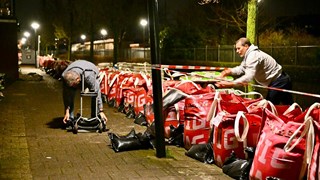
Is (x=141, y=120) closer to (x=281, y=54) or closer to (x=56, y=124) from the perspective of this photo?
(x=56, y=124)

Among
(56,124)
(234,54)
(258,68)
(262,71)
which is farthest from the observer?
(234,54)

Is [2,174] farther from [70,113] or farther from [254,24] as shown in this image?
[254,24]

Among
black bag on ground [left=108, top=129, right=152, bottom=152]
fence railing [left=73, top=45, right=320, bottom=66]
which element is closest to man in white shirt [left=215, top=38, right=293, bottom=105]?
black bag on ground [left=108, top=129, right=152, bottom=152]

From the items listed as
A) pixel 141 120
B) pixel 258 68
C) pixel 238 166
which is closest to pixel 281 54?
pixel 141 120

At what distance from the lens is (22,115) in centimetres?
1094

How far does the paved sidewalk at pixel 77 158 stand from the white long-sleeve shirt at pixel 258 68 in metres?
1.64

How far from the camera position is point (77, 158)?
6629mm

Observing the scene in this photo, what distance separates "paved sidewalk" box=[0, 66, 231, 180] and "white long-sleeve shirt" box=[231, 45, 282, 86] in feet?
5.39

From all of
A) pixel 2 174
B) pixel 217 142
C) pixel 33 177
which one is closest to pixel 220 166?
pixel 217 142

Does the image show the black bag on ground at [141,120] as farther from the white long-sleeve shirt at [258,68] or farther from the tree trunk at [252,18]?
the tree trunk at [252,18]

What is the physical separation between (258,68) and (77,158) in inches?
125

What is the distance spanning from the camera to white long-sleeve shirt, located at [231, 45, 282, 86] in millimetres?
7531

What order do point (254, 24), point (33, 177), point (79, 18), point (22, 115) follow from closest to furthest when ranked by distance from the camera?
point (33, 177), point (22, 115), point (254, 24), point (79, 18)

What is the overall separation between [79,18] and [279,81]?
1382 inches
